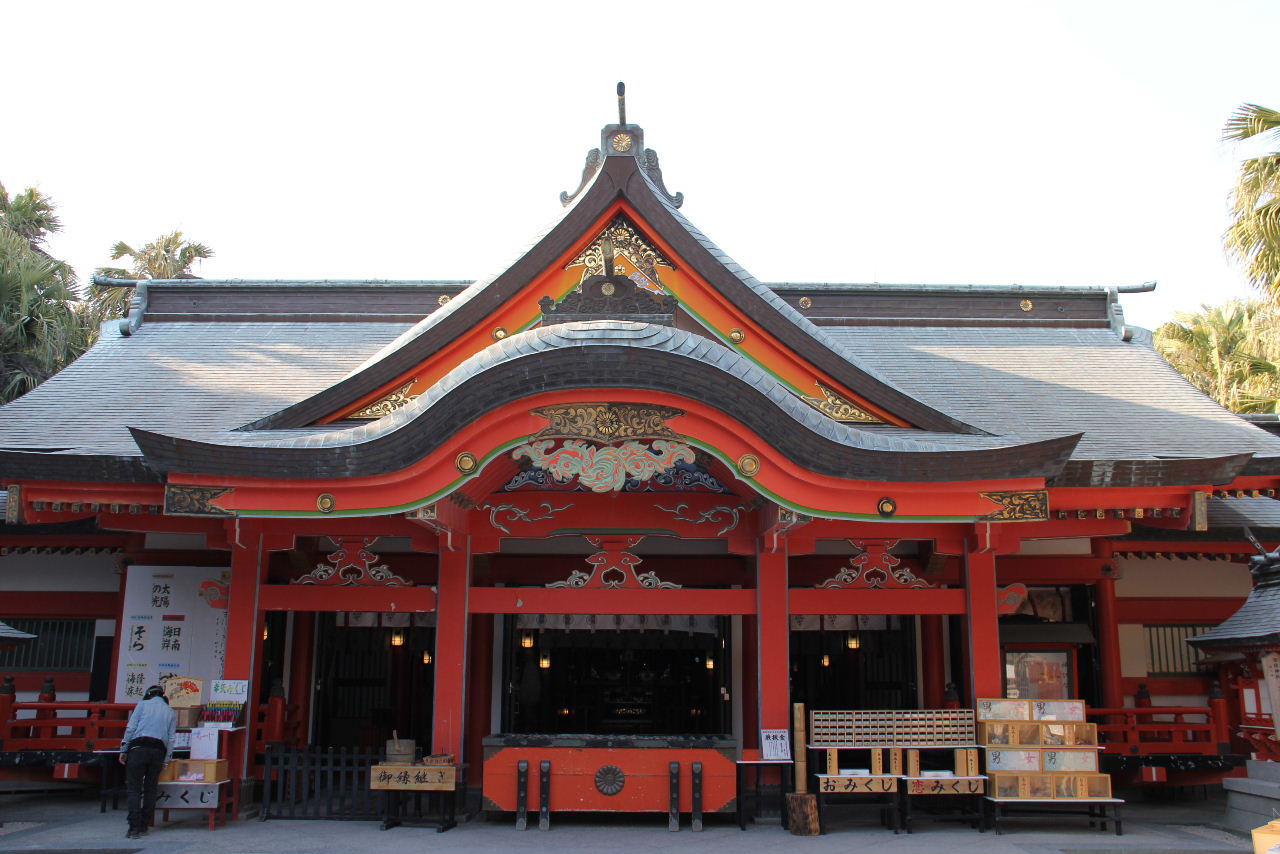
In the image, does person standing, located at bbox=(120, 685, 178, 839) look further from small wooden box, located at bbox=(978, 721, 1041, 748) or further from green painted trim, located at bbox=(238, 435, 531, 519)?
small wooden box, located at bbox=(978, 721, 1041, 748)

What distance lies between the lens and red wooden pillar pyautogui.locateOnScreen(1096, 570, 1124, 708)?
12.0 metres

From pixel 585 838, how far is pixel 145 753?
386 centimetres

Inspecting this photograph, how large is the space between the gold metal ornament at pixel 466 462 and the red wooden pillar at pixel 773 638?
3.13 meters

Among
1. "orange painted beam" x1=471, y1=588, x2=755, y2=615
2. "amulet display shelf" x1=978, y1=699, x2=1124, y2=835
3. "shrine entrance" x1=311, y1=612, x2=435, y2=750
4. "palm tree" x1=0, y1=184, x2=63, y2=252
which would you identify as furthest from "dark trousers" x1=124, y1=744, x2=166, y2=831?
"palm tree" x1=0, y1=184, x2=63, y2=252

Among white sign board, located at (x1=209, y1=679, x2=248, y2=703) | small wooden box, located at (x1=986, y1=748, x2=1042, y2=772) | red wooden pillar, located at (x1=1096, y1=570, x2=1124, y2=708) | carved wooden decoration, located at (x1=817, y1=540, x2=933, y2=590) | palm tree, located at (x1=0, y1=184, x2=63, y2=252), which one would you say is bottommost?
small wooden box, located at (x1=986, y1=748, x2=1042, y2=772)

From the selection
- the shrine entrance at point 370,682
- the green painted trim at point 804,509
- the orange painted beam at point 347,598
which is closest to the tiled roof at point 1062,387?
the green painted trim at point 804,509

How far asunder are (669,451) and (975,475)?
A: 266 cm

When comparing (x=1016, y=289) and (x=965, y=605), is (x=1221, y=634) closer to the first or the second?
(x=965, y=605)

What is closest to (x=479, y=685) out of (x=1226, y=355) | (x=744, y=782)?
(x=744, y=782)

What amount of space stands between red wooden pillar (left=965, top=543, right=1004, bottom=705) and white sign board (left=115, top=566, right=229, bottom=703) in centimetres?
765

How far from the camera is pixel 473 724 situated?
11.4 meters

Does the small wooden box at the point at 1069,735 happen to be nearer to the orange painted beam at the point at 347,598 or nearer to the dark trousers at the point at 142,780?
the orange painted beam at the point at 347,598

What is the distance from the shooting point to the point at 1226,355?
28516 mm

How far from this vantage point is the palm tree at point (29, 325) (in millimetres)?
18125
